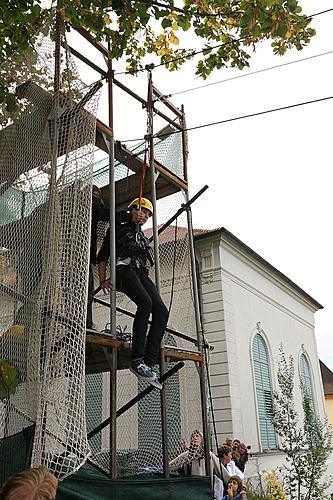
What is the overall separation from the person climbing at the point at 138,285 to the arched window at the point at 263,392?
31.0 ft

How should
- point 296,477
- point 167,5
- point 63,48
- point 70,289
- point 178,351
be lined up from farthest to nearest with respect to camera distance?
point 296,477, point 178,351, point 167,5, point 63,48, point 70,289

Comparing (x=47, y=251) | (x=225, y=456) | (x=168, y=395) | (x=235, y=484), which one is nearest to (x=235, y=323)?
(x=168, y=395)

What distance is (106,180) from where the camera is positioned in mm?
7957

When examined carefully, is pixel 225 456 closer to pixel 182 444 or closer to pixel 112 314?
pixel 182 444

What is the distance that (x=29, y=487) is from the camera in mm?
2512

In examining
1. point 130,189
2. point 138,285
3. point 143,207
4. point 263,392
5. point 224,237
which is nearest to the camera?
point 138,285

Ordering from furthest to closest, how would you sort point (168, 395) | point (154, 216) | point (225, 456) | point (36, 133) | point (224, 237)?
point (224, 237) → point (168, 395) → point (225, 456) → point (154, 216) → point (36, 133)

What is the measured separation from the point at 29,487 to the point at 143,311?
335 centimetres

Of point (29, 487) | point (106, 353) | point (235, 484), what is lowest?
point (29, 487)

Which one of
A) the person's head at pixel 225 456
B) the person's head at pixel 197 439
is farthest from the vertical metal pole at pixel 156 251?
the person's head at pixel 225 456

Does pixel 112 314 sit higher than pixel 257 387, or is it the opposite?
pixel 257 387

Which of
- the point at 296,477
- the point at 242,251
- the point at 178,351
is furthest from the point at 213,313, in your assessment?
the point at 178,351

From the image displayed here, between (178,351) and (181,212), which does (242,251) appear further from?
(178,351)

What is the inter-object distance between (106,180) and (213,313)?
22.8 ft
